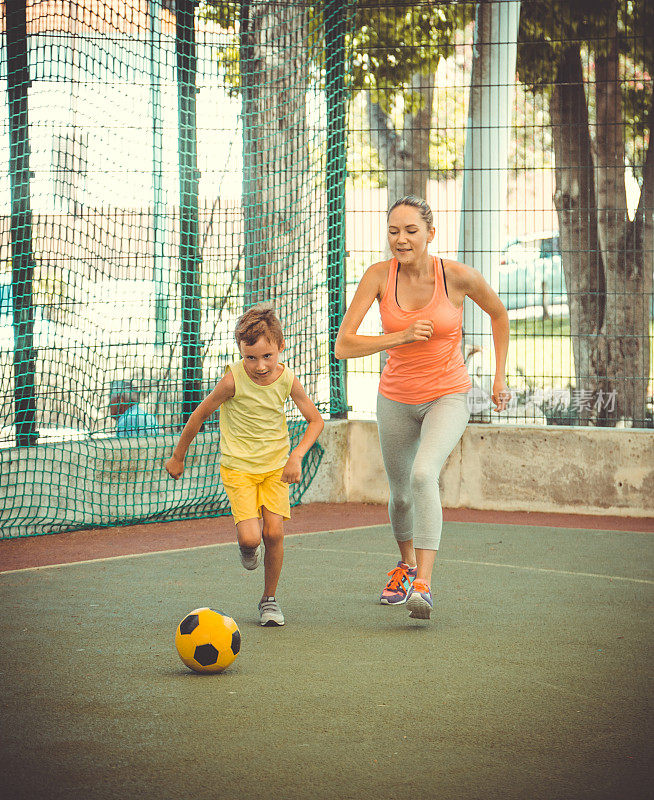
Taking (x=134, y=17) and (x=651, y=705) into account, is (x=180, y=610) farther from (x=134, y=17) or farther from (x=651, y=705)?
(x=134, y=17)

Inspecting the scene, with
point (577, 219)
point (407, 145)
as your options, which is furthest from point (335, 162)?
Result: point (577, 219)

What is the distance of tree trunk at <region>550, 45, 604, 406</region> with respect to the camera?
873 cm

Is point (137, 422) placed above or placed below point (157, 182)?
below

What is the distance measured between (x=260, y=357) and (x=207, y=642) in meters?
1.38

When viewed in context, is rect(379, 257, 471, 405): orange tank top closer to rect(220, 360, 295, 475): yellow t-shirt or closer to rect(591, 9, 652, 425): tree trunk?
rect(220, 360, 295, 475): yellow t-shirt

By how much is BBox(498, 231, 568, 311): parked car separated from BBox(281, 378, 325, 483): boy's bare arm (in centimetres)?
380

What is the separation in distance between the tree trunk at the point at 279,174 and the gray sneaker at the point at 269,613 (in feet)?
12.8

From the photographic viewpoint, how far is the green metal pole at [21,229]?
7449mm

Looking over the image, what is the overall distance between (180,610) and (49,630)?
2.24ft

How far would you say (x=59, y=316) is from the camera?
26.4 feet

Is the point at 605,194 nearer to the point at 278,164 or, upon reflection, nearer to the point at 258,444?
the point at 278,164

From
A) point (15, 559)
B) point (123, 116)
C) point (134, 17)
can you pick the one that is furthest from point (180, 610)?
point (134, 17)

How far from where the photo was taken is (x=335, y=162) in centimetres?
869

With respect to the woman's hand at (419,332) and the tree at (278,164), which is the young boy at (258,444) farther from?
the tree at (278,164)
